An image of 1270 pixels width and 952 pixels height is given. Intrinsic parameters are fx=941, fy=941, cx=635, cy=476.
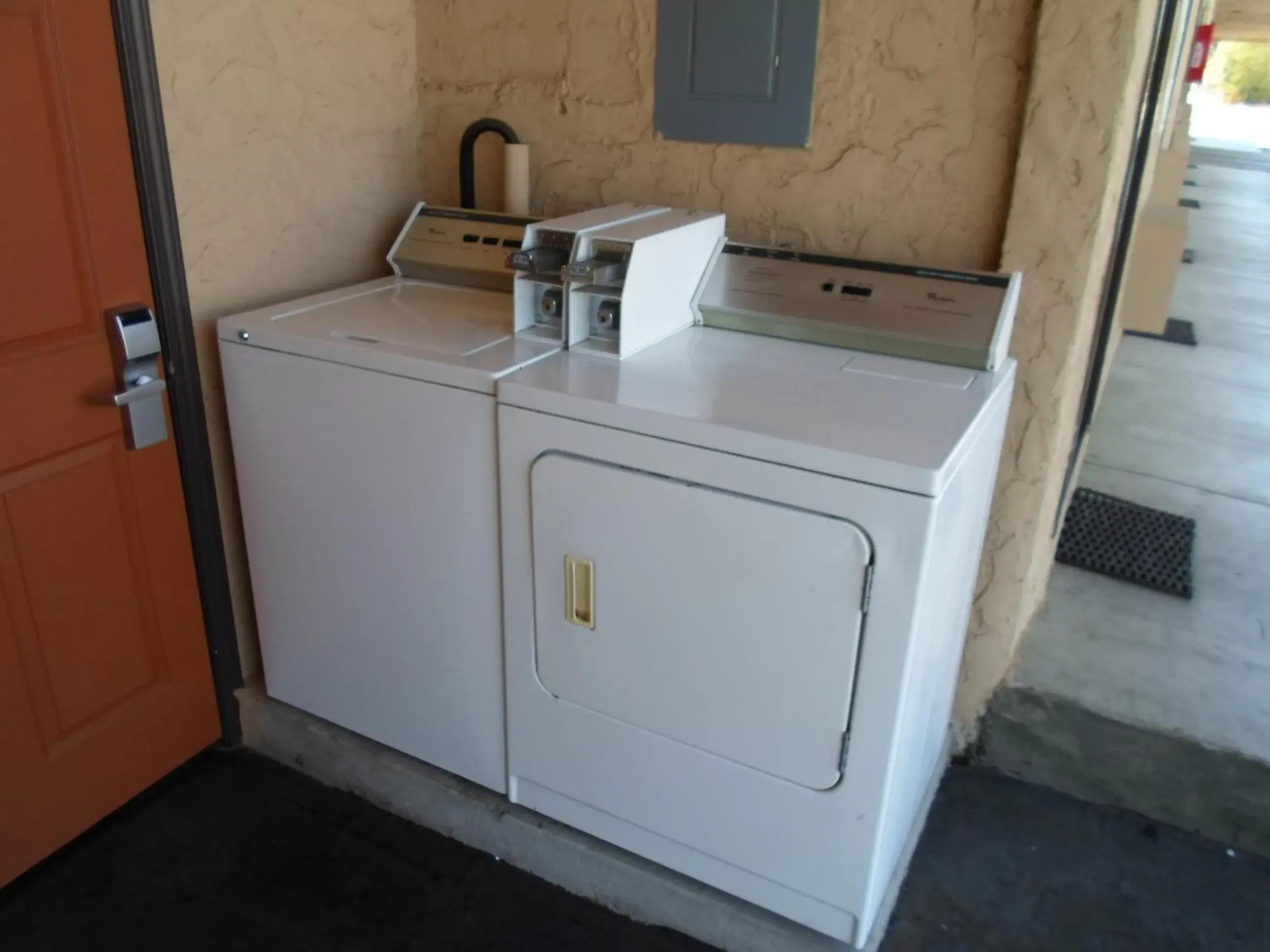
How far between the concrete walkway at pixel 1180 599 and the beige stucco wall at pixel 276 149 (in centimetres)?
186

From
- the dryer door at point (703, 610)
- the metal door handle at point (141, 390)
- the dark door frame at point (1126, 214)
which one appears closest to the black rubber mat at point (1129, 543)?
the dark door frame at point (1126, 214)

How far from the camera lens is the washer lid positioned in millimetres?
1651

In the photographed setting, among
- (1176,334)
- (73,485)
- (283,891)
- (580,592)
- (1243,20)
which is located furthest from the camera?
(1243,20)

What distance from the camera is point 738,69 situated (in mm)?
1934

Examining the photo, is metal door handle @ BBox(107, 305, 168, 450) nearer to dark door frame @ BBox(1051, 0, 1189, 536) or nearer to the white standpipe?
the white standpipe

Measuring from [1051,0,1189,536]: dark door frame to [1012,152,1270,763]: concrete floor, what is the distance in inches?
11.4

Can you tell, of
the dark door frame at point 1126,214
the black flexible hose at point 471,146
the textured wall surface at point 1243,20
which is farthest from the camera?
the textured wall surface at point 1243,20

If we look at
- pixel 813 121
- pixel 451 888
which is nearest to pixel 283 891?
pixel 451 888

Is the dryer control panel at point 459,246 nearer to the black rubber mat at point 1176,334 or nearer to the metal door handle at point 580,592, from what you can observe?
the metal door handle at point 580,592

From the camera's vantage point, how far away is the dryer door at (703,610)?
4.56ft

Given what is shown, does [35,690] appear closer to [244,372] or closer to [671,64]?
[244,372]

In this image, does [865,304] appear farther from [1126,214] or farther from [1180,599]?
[1180,599]

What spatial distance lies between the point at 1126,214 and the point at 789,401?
3.93 feet

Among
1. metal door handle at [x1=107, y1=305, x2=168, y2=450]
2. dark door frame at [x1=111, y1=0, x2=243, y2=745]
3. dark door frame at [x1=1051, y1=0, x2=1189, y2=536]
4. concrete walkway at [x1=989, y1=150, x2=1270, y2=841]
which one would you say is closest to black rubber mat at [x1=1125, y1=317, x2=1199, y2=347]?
concrete walkway at [x1=989, y1=150, x2=1270, y2=841]
